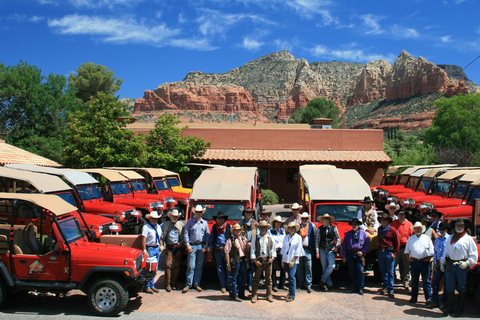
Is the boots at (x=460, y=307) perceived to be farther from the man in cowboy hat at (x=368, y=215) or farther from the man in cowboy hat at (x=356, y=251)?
the man in cowboy hat at (x=368, y=215)

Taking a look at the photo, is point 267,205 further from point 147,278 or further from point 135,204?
point 147,278

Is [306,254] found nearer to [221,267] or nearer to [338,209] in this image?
[221,267]

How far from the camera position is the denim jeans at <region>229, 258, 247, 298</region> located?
774cm

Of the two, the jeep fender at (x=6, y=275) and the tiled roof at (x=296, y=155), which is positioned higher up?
the tiled roof at (x=296, y=155)

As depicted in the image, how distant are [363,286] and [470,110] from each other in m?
38.0

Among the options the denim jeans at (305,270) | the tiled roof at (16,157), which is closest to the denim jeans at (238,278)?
the denim jeans at (305,270)

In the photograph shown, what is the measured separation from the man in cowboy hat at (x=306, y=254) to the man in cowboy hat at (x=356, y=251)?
0.69m

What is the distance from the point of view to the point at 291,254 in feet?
25.9

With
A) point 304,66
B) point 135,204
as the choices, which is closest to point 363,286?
point 135,204

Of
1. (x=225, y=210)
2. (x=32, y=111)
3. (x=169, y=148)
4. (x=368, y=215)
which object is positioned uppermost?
(x=32, y=111)

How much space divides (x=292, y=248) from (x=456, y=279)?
291cm

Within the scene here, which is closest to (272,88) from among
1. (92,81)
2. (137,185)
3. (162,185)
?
(92,81)

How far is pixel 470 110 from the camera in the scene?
39.7 meters

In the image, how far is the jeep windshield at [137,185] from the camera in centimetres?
1551
